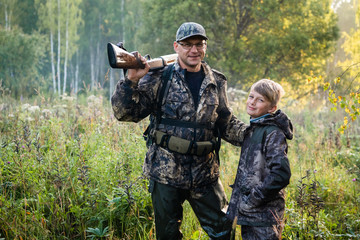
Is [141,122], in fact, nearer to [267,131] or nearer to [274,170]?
[267,131]

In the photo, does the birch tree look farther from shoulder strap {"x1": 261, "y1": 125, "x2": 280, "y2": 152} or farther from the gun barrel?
shoulder strap {"x1": 261, "y1": 125, "x2": 280, "y2": 152}

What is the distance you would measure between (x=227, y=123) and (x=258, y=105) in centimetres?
48

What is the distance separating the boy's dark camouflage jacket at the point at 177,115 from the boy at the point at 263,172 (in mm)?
375

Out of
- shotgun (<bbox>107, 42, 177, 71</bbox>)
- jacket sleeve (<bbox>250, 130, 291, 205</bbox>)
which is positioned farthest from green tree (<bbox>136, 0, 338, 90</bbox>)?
jacket sleeve (<bbox>250, 130, 291, 205</bbox>)

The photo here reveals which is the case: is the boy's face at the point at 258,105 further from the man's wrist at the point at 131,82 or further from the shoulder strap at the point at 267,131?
the man's wrist at the point at 131,82

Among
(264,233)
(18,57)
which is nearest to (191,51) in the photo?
(264,233)

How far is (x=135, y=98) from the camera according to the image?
254cm

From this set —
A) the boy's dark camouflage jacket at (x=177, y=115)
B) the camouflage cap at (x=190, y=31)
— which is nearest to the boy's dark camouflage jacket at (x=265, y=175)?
the boy's dark camouflage jacket at (x=177, y=115)

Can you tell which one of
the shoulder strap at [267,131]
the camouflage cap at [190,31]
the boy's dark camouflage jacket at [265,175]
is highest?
the camouflage cap at [190,31]

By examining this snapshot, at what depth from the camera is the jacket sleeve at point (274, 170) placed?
2123 mm

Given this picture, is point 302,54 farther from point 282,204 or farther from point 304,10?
point 282,204

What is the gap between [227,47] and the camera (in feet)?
52.5

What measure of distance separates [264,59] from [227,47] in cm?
211

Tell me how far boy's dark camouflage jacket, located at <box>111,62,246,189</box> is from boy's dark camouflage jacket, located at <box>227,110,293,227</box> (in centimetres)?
42
